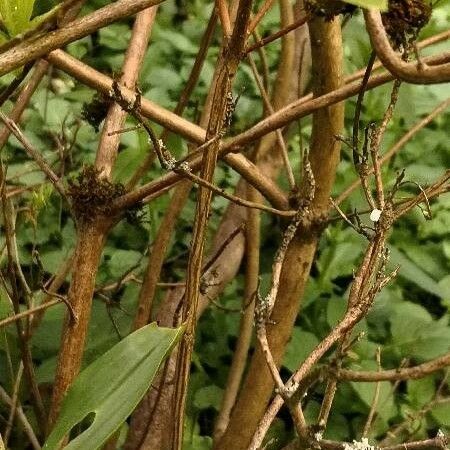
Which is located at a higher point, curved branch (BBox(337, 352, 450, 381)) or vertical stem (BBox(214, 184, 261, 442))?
curved branch (BBox(337, 352, 450, 381))

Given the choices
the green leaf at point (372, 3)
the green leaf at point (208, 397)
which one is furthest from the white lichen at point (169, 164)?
the green leaf at point (208, 397)

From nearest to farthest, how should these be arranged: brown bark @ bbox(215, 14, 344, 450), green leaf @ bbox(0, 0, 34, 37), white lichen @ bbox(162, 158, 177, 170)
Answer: green leaf @ bbox(0, 0, 34, 37), white lichen @ bbox(162, 158, 177, 170), brown bark @ bbox(215, 14, 344, 450)

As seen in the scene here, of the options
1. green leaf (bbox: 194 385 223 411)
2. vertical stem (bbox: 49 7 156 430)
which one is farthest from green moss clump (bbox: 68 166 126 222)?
green leaf (bbox: 194 385 223 411)

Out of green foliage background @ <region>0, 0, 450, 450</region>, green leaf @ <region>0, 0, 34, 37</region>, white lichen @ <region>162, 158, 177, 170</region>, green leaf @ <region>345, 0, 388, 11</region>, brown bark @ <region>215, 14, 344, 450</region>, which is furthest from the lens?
green foliage background @ <region>0, 0, 450, 450</region>

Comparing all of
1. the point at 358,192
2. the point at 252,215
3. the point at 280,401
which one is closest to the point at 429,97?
the point at 358,192

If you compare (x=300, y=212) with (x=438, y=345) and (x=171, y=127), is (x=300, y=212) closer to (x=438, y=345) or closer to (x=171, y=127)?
(x=171, y=127)

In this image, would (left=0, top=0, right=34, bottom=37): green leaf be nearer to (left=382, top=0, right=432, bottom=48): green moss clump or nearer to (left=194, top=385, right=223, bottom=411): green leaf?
(left=382, top=0, right=432, bottom=48): green moss clump

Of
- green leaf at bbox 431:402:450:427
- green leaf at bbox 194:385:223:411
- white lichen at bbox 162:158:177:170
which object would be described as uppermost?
white lichen at bbox 162:158:177:170

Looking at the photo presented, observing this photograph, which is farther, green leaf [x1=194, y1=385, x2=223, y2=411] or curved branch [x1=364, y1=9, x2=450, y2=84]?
green leaf [x1=194, y1=385, x2=223, y2=411]
